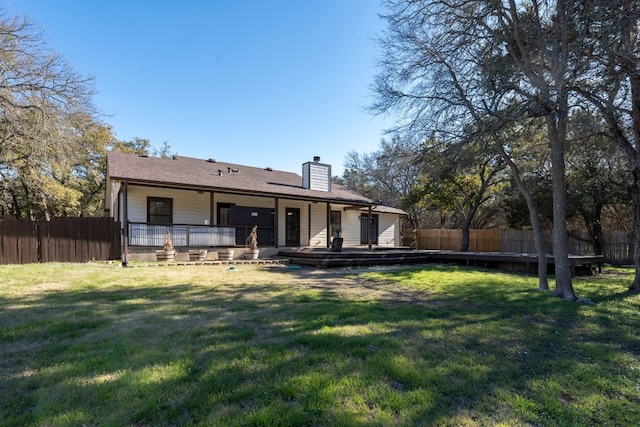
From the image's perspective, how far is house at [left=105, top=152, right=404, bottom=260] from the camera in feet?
39.7

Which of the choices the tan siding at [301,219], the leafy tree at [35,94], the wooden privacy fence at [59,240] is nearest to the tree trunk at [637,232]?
the tan siding at [301,219]

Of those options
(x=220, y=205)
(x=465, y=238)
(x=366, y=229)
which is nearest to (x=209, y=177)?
(x=220, y=205)

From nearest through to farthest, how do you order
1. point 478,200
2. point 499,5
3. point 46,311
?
point 46,311 → point 499,5 → point 478,200

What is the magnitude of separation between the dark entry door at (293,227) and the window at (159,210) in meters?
5.57

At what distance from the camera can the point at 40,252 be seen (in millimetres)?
10492

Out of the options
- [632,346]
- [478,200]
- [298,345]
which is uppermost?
[478,200]

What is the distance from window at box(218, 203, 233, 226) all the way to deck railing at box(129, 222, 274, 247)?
0.80 metres

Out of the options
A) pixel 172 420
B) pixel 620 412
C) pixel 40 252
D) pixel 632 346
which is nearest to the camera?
pixel 172 420

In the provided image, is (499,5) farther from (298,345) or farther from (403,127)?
(298,345)

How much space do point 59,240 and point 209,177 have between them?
5612 mm

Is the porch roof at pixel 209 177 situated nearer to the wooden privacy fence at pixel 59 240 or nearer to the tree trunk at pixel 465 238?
the wooden privacy fence at pixel 59 240

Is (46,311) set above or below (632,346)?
above

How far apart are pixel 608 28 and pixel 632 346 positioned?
15.1ft

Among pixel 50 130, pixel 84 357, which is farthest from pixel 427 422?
pixel 50 130
